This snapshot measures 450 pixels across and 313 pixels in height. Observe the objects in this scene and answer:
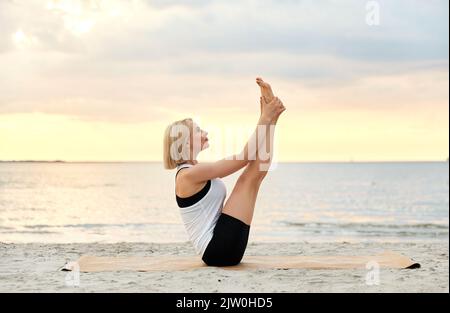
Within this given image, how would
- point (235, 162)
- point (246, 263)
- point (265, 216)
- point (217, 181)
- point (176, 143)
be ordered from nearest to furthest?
1. point (235, 162)
2. point (176, 143)
3. point (217, 181)
4. point (246, 263)
5. point (265, 216)

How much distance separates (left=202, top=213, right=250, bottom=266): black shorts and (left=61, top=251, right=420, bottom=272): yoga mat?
108 mm

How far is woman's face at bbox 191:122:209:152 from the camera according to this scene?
509 cm

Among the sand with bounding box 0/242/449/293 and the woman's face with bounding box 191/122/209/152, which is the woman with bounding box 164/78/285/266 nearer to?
the woman's face with bounding box 191/122/209/152

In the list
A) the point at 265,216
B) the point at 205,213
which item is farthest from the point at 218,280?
the point at 265,216

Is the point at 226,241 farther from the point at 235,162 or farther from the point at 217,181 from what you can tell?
the point at 235,162

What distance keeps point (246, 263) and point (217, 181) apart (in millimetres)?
1030

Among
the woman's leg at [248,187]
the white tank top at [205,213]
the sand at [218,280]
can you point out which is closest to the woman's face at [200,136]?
the white tank top at [205,213]

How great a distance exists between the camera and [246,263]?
5773 millimetres

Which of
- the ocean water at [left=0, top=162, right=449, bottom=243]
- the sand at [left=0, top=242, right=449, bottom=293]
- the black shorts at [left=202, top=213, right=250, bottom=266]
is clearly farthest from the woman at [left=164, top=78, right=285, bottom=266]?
the ocean water at [left=0, top=162, right=449, bottom=243]

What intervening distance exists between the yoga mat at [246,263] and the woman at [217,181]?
355 millimetres

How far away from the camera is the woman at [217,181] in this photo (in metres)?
4.93

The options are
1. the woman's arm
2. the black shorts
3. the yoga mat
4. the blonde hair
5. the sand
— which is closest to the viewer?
the sand

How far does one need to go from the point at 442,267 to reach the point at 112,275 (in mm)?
3158
